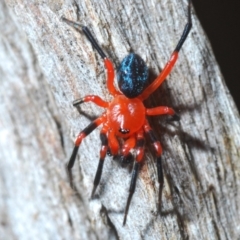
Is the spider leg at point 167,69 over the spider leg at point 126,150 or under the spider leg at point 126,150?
over

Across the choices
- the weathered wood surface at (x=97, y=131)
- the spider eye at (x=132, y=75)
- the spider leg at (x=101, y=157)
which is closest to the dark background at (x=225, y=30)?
the weathered wood surface at (x=97, y=131)

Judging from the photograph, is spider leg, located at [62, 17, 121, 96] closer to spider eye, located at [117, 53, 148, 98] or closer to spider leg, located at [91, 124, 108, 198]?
spider eye, located at [117, 53, 148, 98]

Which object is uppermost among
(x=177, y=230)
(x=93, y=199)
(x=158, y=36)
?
(x=158, y=36)

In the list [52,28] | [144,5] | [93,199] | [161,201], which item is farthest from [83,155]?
[144,5]

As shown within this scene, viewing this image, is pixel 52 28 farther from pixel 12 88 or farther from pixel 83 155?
pixel 83 155

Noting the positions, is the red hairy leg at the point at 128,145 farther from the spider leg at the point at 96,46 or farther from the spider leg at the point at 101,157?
the spider leg at the point at 96,46

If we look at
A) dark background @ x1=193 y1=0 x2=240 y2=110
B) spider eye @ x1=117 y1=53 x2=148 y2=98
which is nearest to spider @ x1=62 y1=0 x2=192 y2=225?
spider eye @ x1=117 y1=53 x2=148 y2=98

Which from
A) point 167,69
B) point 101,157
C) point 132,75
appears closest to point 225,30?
point 167,69
